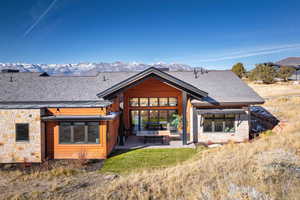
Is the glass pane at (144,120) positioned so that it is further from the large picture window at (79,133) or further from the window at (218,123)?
the large picture window at (79,133)

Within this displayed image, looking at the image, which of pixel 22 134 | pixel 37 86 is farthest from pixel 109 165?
pixel 37 86

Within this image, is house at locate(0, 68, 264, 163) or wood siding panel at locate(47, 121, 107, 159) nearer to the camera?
house at locate(0, 68, 264, 163)

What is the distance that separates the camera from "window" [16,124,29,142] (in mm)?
9805

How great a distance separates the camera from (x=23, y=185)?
7.15 metres

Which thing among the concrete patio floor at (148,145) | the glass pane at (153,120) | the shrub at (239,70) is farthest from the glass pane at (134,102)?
the shrub at (239,70)

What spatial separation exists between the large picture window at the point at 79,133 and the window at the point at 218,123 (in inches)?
293

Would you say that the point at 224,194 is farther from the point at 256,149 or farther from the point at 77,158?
the point at 77,158

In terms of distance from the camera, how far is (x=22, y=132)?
32.2 ft

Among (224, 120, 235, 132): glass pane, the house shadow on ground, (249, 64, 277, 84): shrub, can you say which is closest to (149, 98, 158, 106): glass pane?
(224, 120, 235, 132): glass pane

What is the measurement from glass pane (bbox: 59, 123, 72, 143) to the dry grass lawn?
2.40 metres

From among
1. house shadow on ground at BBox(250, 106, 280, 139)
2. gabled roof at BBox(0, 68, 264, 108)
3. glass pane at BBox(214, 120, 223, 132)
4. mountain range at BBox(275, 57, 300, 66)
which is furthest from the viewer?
mountain range at BBox(275, 57, 300, 66)

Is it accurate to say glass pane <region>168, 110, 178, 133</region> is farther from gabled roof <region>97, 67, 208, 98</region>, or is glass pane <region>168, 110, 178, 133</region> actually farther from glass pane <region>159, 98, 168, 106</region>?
gabled roof <region>97, 67, 208, 98</region>

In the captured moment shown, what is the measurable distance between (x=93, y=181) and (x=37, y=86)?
985 centimetres

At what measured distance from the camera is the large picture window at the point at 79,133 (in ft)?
33.7
